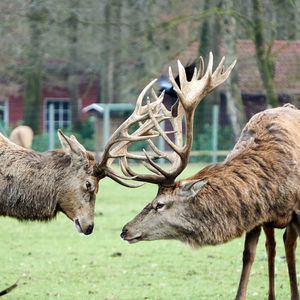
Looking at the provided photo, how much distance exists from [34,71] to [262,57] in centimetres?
644

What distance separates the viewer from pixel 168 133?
6797mm

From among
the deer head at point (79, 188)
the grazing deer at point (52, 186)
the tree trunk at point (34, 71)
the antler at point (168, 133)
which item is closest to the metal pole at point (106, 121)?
the tree trunk at point (34, 71)

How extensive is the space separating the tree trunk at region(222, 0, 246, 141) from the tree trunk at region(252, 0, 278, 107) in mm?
523

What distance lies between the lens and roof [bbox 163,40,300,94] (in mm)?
15758

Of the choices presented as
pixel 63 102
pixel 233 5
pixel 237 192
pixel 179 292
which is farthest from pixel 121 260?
pixel 63 102

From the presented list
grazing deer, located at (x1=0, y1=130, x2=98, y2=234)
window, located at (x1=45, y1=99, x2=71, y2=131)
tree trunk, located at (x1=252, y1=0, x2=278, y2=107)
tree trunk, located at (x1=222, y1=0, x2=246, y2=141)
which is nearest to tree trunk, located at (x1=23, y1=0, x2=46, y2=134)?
window, located at (x1=45, y1=99, x2=71, y2=131)

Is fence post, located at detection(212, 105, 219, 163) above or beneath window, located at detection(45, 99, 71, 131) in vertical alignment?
beneath

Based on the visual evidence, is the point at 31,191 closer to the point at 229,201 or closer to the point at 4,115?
the point at 229,201

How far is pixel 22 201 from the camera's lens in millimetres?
6922

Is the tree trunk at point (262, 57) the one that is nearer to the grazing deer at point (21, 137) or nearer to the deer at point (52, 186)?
the grazing deer at point (21, 137)

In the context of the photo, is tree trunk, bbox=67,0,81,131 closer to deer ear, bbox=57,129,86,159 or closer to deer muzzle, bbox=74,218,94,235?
deer ear, bbox=57,129,86,159

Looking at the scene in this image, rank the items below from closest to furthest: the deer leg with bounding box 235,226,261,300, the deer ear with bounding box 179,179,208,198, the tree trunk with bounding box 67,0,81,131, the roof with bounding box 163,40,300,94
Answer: the deer ear with bounding box 179,179,208,198
the deer leg with bounding box 235,226,261,300
the roof with bounding box 163,40,300,94
the tree trunk with bounding box 67,0,81,131

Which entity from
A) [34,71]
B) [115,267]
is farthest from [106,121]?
[115,267]

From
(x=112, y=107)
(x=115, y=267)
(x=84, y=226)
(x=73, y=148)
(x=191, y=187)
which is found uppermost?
(x=112, y=107)
